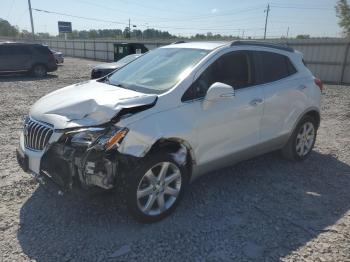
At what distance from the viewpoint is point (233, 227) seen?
3537 mm

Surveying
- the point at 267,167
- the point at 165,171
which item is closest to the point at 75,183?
the point at 165,171

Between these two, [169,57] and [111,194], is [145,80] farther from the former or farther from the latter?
[111,194]

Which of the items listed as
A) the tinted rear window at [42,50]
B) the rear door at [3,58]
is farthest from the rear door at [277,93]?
the tinted rear window at [42,50]

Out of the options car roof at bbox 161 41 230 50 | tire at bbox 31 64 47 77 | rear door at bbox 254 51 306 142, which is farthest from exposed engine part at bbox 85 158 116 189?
tire at bbox 31 64 47 77

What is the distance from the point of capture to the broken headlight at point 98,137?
3.07m

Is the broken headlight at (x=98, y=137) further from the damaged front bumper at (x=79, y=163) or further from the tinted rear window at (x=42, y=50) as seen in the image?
the tinted rear window at (x=42, y=50)

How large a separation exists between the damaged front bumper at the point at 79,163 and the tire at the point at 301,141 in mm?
2903

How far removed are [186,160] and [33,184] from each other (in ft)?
6.71

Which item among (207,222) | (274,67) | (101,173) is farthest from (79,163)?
(274,67)

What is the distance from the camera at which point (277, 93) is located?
4.56m

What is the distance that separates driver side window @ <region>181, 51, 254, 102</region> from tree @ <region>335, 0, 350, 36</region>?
4361 centimetres

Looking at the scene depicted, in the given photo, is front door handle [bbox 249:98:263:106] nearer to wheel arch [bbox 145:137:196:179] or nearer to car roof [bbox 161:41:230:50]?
car roof [bbox 161:41:230:50]

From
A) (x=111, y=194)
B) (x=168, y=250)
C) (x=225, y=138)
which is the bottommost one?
(x=168, y=250)

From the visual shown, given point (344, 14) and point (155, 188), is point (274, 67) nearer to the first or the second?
point (155, 188)
